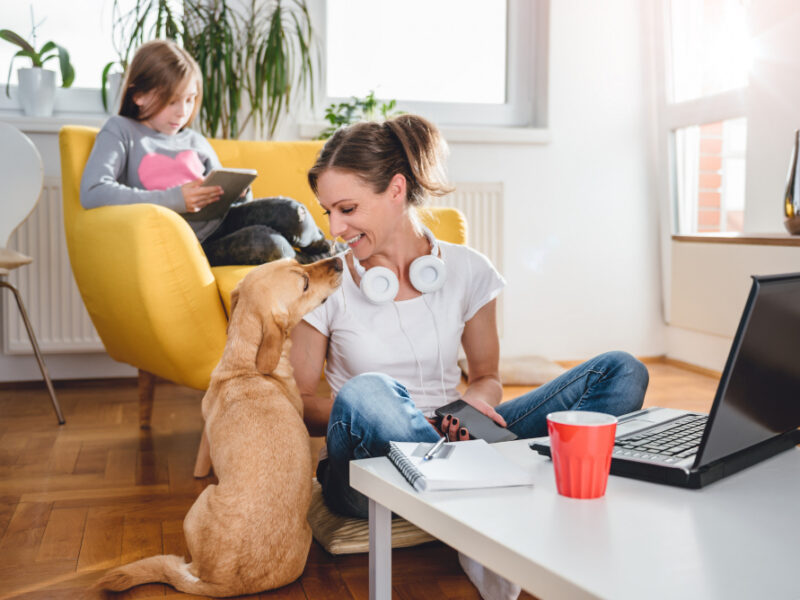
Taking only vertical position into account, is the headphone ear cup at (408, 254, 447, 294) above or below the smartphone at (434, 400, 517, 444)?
above

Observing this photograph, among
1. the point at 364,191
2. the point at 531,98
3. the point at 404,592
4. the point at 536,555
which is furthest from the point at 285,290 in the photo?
the point at 531,98

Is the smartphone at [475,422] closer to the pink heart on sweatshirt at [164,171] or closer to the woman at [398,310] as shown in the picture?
the woman at [398,310]

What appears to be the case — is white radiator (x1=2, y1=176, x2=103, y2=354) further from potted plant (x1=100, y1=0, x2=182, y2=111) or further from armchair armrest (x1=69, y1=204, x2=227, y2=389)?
armchair armrest (x1=69, y1=204, x2=227, y2=389)

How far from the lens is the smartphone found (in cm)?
125

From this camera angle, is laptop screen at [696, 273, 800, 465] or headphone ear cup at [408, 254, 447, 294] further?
headphone ear cup at [408, 254, 447, 294]

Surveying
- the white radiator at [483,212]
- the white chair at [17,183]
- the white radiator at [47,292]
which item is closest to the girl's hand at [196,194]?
the white chair at [17,183]

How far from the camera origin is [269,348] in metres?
1.53

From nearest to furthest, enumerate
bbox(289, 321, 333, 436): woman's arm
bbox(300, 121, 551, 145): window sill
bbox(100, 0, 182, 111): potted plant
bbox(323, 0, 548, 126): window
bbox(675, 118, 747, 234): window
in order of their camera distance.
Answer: bbox(289, 321, 333, 436): woman's arm < bbox(100, 0, 182, 111): potted plant < bbox(675, 118, 747, 234): window < bbox(300, 121, 551, 145): window sill < bbox(323, 0, 548, 126): window

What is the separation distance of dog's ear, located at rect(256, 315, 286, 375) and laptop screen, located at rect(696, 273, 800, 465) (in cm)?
88

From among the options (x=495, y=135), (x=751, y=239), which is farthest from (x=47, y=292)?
(x=751, y=239)

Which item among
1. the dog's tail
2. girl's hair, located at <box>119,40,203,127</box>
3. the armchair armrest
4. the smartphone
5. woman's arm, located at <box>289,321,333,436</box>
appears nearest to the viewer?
the smartphone

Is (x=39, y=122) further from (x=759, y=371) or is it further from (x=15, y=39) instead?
(x=759, y=371)

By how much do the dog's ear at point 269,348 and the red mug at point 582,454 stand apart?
31.1 inches

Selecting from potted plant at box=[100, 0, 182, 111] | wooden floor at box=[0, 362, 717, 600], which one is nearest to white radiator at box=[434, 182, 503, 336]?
wooden floor at box=[0, 362, 717, 600]
